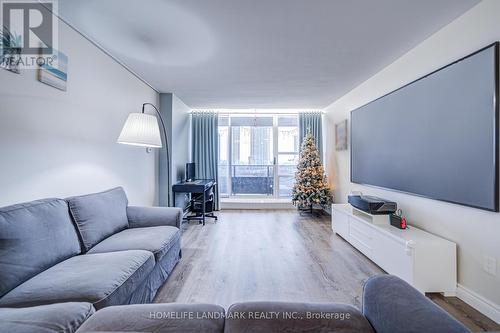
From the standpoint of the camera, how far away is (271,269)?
239 centimetres

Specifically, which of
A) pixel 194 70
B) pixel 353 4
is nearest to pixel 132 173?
pixel 194 70

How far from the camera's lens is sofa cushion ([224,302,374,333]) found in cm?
77

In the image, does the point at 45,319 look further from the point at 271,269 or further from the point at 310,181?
the point at 310,181

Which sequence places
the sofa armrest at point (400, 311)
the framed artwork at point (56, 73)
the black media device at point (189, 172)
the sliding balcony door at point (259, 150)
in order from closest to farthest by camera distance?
the sofa armrest at point (400, 311)
the framed artwork at point (56, 73)
the black media device at point (189, 172)
the sliding balcony door at point (259, 150)

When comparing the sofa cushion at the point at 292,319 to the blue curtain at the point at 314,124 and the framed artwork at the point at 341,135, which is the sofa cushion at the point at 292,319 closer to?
the framed artwork at the point at 341,135

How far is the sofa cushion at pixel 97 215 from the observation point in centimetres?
179

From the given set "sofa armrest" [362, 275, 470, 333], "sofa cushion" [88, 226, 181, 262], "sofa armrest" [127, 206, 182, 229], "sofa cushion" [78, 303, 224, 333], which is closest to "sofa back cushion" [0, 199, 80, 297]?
"sofa cushion" [88, 226, 181, 262]

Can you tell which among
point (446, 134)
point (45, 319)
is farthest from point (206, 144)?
point (45, 319)

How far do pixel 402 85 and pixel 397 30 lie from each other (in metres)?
0.71

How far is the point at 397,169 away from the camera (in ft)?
8.46

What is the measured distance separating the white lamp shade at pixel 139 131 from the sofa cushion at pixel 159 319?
6.04 feet

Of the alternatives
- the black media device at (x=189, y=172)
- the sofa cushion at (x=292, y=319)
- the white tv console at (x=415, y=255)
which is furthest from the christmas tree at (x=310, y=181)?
the sofa cushion at (x=292, y=319)

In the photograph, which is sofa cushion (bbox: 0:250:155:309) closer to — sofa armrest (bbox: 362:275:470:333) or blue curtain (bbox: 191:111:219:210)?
sofa armrest (bbox: 362:275:470:333)

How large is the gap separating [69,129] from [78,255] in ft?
3.80
